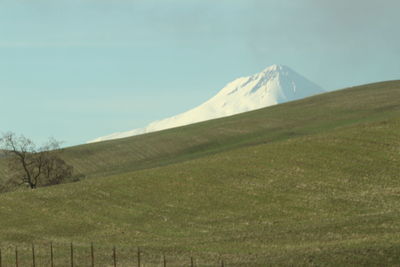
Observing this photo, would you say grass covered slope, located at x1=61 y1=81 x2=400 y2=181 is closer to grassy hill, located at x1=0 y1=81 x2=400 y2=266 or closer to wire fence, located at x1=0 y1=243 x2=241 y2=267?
grassy hill, located at x1=0 y1=81 x2=400 y2=266

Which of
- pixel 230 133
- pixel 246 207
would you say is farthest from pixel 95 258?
pixel 230 133

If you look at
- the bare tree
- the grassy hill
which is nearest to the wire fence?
the grassy hill

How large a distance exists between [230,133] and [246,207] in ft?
160

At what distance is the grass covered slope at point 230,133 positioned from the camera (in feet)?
307

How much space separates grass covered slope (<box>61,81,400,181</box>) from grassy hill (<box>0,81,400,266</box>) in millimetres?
1217

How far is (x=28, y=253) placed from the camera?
39.5 meters

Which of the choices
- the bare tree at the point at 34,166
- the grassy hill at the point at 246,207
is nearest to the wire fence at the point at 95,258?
the grassy hill at the point at 246,207

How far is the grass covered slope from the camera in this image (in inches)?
3681

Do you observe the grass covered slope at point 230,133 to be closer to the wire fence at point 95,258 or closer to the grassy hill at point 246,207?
the grassy hill at point 246,207

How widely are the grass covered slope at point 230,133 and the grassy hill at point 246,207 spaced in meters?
1.22

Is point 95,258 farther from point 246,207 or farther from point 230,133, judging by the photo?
point 230,133

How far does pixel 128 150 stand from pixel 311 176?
44937mm

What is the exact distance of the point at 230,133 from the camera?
338 ft

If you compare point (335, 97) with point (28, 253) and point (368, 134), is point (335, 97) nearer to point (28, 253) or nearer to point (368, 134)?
point (368, 134)
